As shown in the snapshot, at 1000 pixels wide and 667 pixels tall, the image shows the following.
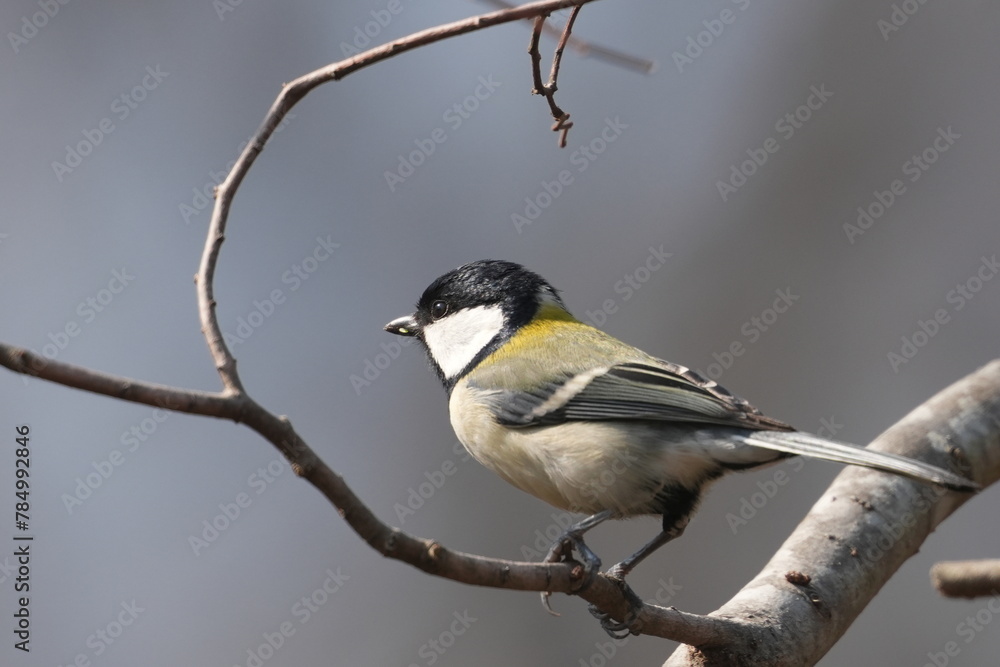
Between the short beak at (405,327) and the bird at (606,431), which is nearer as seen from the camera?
the bird at (606,431)

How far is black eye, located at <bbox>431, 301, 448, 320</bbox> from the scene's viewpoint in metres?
3.01

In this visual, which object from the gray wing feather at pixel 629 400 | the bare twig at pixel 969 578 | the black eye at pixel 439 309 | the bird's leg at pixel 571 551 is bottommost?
the bird's leg at pixel 571 551

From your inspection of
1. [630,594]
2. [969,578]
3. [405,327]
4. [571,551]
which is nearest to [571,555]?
[571,551]

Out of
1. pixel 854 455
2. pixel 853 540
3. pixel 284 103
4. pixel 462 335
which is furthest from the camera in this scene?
pixel 462 335

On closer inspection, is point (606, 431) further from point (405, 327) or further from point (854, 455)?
point (405, 327)

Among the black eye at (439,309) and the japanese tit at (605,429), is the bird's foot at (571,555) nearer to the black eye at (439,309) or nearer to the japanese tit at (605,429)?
the japanese tit at (605,429)

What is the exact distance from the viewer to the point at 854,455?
1785 millimetres

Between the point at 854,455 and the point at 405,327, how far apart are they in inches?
70.0

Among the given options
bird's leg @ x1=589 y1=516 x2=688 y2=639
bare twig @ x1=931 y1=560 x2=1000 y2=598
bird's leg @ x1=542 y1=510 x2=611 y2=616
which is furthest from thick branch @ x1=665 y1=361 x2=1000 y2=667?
bare twig @ x1=931 y1=560 x2=1000 y2=598

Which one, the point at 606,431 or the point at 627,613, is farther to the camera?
the point at 606,431

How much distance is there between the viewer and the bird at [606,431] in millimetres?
2170

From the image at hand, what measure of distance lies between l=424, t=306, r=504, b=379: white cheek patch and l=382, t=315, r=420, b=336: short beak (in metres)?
0.10

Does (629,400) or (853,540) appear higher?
(629,400)

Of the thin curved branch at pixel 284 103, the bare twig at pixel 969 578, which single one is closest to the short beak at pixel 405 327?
the thin curved branch at pixel 284 103
